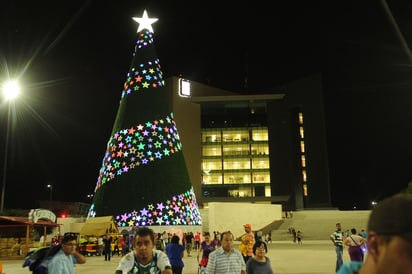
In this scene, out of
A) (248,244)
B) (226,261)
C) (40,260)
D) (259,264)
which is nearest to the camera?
(40,260)

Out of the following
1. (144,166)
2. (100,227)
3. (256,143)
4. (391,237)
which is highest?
(256,143)

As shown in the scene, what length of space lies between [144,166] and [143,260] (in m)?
23.5

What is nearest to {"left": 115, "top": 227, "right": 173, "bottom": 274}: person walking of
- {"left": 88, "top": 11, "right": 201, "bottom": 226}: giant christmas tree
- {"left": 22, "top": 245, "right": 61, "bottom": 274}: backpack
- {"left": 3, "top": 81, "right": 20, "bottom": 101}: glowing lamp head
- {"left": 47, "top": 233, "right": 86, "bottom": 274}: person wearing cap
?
{"left": 47, "top": 233, "right": 86, "bottom": 274}: person wearing cap

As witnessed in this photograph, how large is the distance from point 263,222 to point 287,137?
30449mm

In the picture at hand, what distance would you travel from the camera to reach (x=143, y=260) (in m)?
3.57

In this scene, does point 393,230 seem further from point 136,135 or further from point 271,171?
point 271,171

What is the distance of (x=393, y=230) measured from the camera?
1309 mm

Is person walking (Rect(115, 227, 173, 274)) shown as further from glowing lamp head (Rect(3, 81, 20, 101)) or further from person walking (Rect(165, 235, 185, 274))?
glowing lamp head (Rect(3, 81, 20, 101))

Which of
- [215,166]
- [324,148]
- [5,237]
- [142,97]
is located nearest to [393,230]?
[5,237]

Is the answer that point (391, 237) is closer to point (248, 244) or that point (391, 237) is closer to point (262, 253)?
point (262, 253)

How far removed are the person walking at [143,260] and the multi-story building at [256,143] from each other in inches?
2306

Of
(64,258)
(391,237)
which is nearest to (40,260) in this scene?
(64,258)

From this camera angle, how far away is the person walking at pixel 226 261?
5.94m

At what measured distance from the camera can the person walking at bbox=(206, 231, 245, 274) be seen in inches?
234
